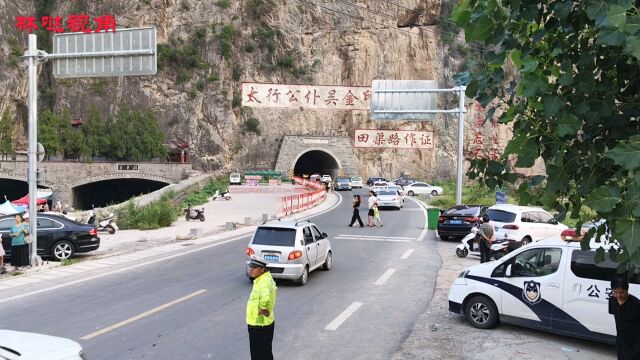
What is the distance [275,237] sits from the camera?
1290 cm

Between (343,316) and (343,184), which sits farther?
(343,184)

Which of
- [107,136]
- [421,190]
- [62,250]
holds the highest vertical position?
[107,136]

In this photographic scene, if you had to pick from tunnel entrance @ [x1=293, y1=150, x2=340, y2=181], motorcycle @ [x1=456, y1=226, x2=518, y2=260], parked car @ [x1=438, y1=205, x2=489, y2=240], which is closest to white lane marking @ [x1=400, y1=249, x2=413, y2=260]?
motorcycle @ [x1=456, y1=226, x2=518, y2=260]

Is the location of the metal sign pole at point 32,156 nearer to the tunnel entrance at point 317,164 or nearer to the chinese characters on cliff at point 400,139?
the chinese characters on cliff at point 400,139

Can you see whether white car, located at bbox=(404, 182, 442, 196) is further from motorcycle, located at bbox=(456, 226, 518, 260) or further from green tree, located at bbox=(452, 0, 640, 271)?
green tree, located at bbox=(452, 0, 640, 271)

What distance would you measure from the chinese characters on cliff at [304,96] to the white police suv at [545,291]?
19.7 meters

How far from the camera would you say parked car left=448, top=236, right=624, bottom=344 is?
8.05 meters

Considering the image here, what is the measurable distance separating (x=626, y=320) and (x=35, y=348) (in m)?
6.36

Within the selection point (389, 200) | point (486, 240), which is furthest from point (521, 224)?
point (389, 200)

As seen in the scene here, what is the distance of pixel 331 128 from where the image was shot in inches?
3275

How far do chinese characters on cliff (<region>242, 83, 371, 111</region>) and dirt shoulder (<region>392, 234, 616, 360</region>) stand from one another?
1965cm

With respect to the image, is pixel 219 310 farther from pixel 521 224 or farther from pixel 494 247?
pixel 521 224

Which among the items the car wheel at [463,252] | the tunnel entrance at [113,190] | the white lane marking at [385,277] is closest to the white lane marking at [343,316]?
the white lane marking at [385,277]

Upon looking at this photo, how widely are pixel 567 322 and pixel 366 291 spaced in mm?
4864
